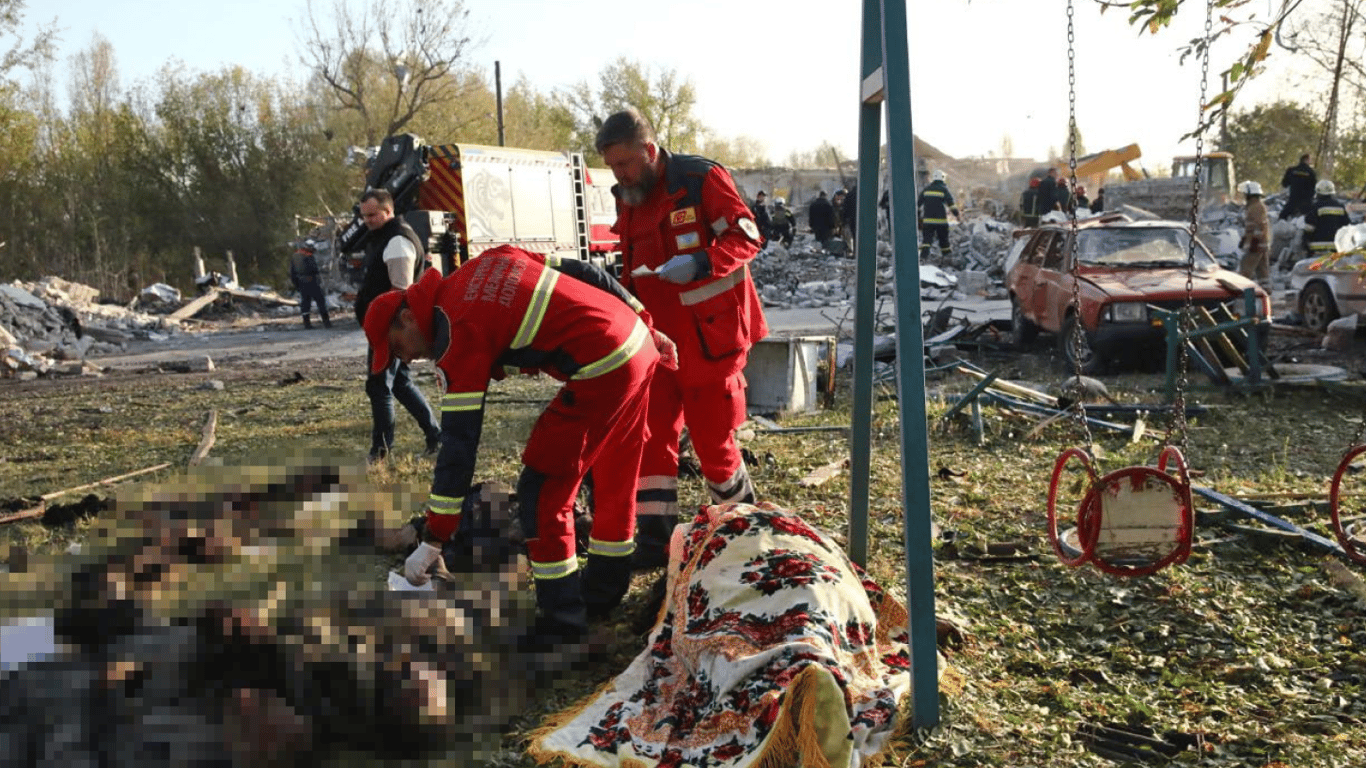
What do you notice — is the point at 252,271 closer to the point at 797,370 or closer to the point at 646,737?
the point at 797,370

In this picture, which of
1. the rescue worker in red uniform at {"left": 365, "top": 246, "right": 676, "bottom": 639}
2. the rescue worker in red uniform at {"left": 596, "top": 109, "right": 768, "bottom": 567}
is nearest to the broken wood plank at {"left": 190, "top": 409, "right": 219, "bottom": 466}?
the rescue worker in red uniform at {"left": 596, "top": 109, "right": 768, "bottom": 567}

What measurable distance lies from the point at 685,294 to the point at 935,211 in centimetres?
1757

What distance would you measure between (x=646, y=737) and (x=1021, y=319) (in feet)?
35.5

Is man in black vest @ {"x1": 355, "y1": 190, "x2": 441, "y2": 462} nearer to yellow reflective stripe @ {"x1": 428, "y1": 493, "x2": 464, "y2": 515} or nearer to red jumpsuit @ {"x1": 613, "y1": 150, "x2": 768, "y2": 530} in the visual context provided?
red jumpsuit @ {"x1": 613, "y1": 150, "x2": 768, "y2": 530}

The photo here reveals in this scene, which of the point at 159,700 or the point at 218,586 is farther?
the point at 218,586

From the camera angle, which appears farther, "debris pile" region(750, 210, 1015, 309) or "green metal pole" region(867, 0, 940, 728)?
"debris pile" region(750, 210, 1015, 309)

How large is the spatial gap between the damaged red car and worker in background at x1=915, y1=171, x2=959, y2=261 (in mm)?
8213

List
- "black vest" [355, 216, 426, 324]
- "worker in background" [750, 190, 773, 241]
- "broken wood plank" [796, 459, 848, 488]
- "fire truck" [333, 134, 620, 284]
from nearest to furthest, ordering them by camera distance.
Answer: "broken wood plank" [796, 459, 848, 488], "black vest" [355, 216, 426, 324], "fire truck" [333, 134, 620, 284], "worker in background" [750, 190, 773, 241]

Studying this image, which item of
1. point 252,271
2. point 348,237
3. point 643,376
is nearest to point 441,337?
point 643,376

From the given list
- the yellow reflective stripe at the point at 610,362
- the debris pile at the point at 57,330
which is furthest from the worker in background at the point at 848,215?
the yellow reflective stripe at the point at 610,362

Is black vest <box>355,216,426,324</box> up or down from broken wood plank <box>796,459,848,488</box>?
up

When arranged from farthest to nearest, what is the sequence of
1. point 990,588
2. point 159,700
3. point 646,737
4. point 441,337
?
point 990,588
point 441,337
point 646,737
point 159,700

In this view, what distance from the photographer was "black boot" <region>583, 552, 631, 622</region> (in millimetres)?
4219

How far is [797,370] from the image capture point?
877cm
